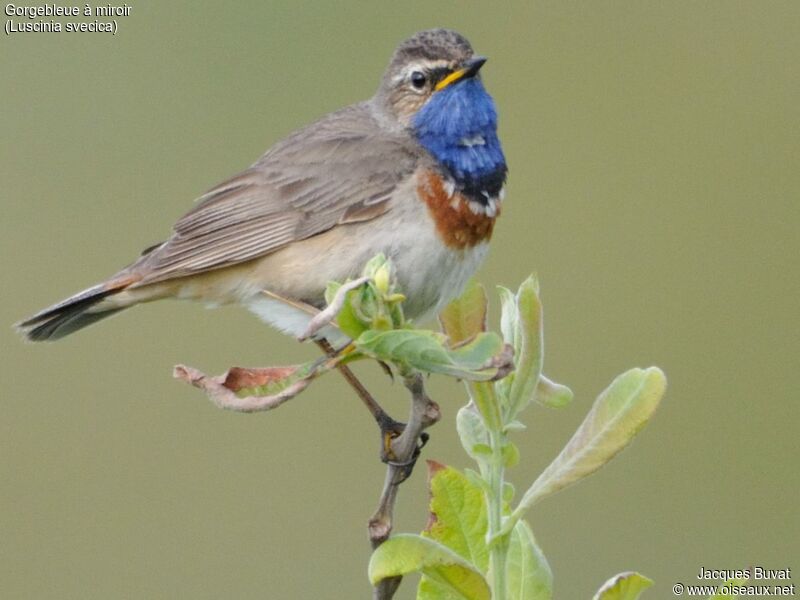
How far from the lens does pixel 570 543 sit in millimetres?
7410

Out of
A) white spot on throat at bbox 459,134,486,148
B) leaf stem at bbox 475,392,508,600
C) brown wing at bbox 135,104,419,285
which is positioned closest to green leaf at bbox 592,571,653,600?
leaf stem at bbox 475,392,508,600

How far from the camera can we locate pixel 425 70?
16.3ft

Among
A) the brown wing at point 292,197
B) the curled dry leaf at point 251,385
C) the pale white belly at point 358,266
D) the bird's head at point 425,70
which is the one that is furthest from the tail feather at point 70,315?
→ the curled dry leaf at point 251,385

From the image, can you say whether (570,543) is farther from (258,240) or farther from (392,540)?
(392,540)

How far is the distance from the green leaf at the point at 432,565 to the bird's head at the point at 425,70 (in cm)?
294

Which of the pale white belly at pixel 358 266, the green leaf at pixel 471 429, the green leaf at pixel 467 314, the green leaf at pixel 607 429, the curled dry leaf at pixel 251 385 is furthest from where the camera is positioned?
the pale white belly at pixel 358 266

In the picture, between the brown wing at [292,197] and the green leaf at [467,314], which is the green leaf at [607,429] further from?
the brown wing at [292,197]

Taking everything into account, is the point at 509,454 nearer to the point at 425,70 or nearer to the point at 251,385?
the point at 251,385

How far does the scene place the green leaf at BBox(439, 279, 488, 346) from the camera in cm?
247

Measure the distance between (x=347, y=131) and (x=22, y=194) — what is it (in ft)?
15.9

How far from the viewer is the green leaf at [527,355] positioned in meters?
2.20

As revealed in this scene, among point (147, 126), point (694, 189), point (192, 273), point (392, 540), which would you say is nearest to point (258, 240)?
point (192, 273)

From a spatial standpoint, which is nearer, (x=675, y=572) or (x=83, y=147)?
(x=675, y=572)

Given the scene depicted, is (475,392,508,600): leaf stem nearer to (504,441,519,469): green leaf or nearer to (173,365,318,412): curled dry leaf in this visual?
(504,441,519,469): green leaf
